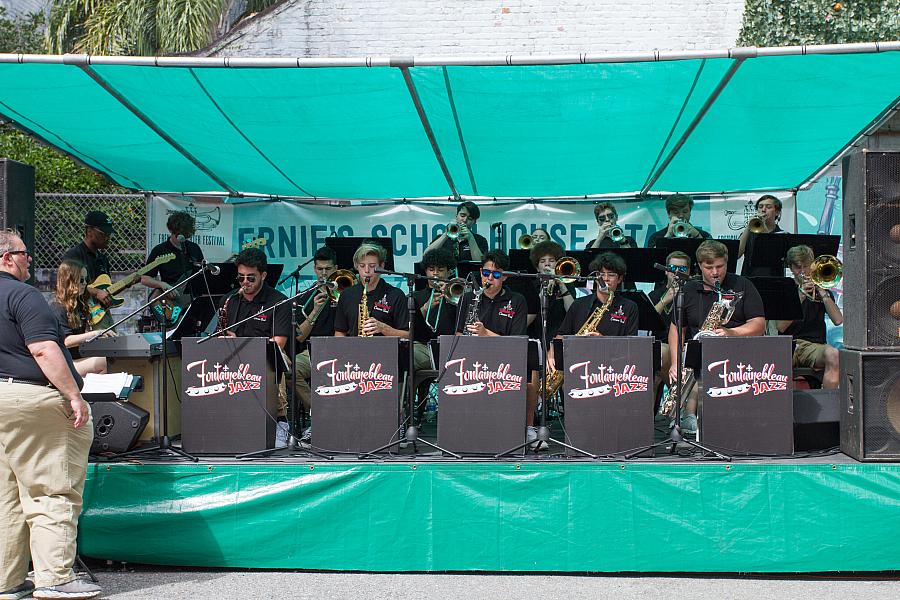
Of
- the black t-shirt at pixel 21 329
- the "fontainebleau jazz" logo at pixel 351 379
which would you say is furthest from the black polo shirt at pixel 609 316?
the black t-shirt at pixel 21 329

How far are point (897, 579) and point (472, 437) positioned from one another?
244 centimetres

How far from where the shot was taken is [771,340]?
5.09 meters

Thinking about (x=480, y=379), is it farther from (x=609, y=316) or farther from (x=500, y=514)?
(x=609, y=316)

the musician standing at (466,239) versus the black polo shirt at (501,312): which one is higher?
the musician standing at (466,239)

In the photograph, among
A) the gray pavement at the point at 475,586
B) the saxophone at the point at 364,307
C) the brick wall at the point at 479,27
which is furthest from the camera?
the brick wall at the point at 479,27

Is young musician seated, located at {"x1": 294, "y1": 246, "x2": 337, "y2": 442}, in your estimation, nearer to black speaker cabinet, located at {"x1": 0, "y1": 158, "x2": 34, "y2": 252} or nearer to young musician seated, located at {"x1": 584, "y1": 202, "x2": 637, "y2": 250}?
black speaker cabinet, located at {"x1": 0, "y1": 158, "x2": 34, "y2": 252}

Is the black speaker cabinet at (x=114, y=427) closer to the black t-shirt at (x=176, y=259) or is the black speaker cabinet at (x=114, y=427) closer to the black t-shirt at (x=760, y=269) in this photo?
the black t-shirt at (x=176, y=259)

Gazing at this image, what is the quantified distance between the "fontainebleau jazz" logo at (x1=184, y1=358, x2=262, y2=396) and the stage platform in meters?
0.43

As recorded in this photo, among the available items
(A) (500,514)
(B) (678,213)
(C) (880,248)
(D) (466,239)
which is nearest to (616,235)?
(B) (678,213)

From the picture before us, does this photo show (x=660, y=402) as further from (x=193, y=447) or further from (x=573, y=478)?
(x=193, y=447)

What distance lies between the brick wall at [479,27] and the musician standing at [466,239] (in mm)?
6580

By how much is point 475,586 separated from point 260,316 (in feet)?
8.46

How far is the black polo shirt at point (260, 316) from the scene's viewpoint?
6316 millimetres

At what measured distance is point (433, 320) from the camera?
275 inches
